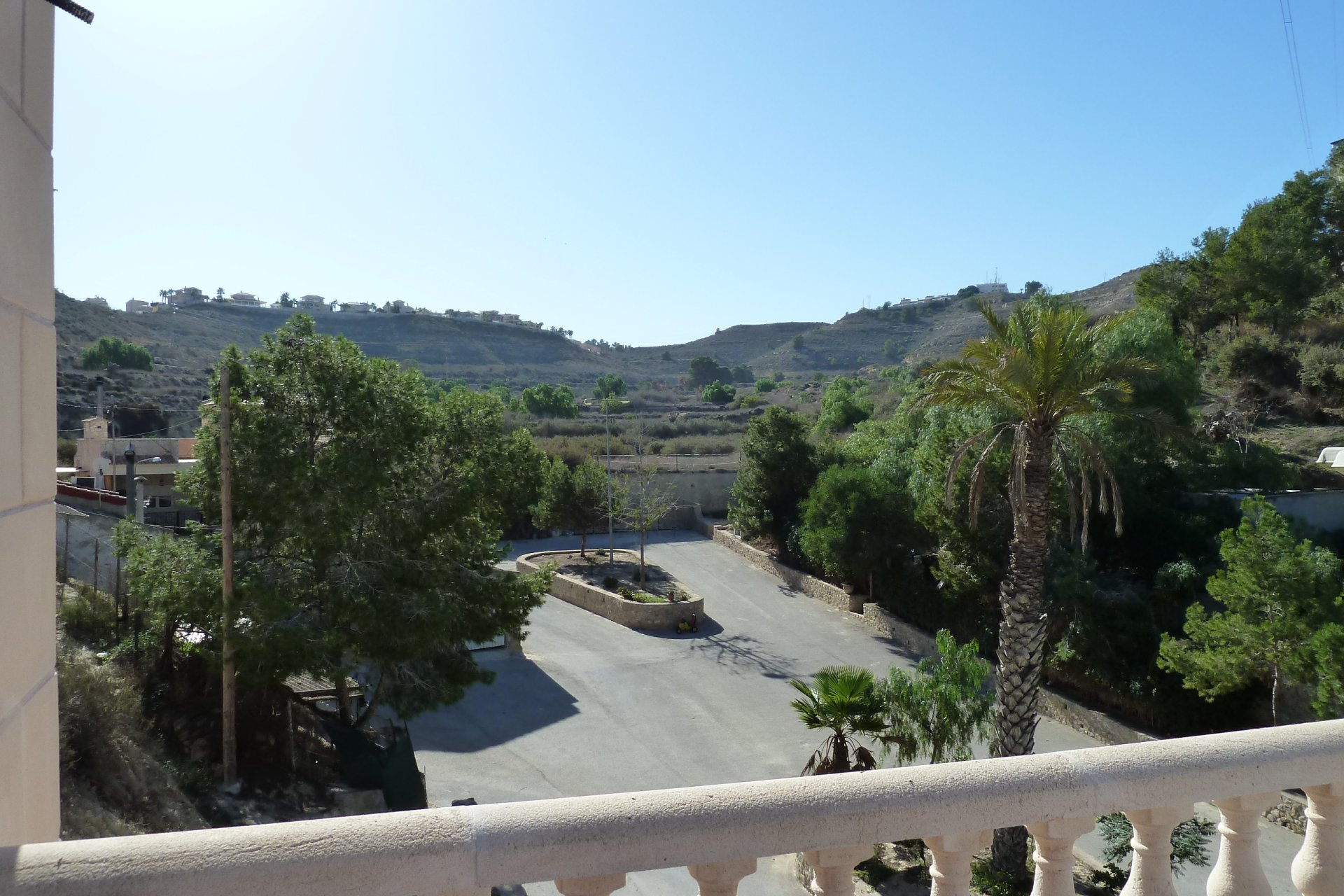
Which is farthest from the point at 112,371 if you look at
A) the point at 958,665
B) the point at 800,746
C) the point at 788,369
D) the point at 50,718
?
the point at 788,369

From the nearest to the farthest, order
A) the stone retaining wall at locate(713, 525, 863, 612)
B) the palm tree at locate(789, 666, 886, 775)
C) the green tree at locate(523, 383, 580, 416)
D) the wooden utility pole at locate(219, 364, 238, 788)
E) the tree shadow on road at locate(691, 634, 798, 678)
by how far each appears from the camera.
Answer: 1. the palm tree at locate(789, 666, 886, 775)
2. the wooden utility pole at locate(219, 364, 238, 788)
3. the tree shadow on road at locate(691, 634, 798, 678)
4. the stone retaining wall at locate(713, 525, 863, 612)
5. the green tree at locate(523, 383, 580, 416)

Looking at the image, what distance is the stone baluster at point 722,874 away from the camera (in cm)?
209

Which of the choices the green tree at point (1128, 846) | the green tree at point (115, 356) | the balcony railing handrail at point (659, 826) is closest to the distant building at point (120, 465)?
the green tree at point (115, 356)

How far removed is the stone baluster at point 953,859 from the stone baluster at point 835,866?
21 cm

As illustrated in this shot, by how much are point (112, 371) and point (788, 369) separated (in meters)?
93.3

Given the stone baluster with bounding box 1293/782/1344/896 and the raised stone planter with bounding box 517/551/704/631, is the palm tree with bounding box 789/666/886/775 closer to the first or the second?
the stone baluster with bounding box 1293/782/1344/896

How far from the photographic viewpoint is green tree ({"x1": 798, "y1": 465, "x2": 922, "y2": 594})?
86.7 ft

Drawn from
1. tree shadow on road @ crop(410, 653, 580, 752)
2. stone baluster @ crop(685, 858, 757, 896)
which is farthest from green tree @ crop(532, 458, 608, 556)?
stone baluster @ crop(685, 858, 757, 896)

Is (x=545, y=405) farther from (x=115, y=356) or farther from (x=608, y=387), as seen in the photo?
(x=115, y=356)

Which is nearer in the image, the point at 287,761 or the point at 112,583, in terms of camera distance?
the point at 287,761

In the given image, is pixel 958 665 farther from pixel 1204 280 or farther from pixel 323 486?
pixel 1204 280

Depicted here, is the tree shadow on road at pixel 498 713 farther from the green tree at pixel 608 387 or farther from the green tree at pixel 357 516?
the green tree at pixel 608 387

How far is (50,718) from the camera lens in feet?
7.51

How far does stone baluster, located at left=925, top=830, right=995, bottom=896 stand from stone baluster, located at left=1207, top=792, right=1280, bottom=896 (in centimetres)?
83
